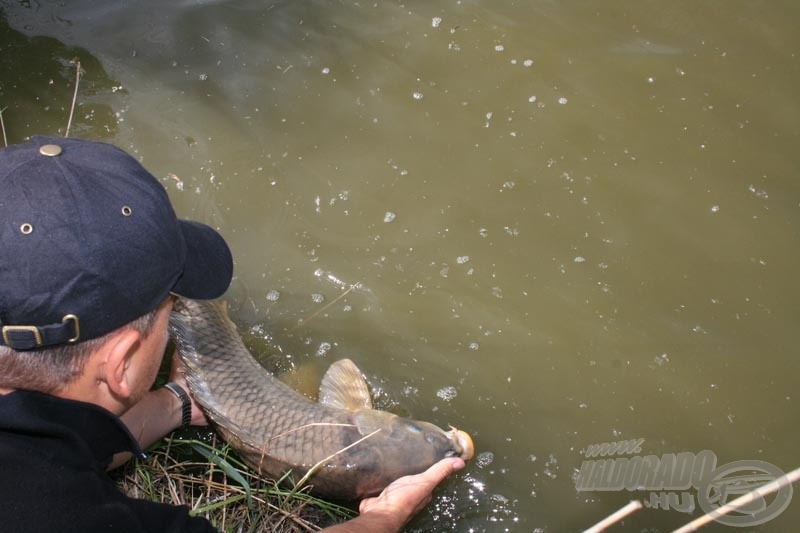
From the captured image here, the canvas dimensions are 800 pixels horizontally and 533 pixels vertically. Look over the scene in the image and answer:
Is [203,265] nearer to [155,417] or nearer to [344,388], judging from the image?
[155,417]

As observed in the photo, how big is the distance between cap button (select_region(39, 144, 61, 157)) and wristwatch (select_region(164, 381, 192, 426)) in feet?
4.76

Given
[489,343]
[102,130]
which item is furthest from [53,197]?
[102,130]

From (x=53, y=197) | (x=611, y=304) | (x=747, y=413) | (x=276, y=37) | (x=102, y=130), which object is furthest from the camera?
(x=276, y=37)

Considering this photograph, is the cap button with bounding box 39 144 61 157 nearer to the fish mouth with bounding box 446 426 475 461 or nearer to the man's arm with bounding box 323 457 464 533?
the man's arm with bounding box 323 457 464 533

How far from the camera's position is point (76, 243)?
5.70 feet

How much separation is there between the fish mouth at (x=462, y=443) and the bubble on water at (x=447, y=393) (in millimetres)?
332

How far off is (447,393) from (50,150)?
2051 millimetres

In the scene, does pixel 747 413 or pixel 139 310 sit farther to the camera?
pixel 747 413

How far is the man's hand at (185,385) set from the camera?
10.3 ft

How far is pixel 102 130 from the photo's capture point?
163 inches

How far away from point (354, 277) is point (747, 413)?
74.0 inches

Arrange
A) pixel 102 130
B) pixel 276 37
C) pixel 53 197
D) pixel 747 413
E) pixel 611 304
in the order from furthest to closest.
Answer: pixel 276 37, pixel 102 130, pixel 611 304, pixel 747 413, pixel 53 197

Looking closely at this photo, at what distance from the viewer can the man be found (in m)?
1.70

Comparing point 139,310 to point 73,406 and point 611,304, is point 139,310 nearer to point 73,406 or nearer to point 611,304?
point 73,406
